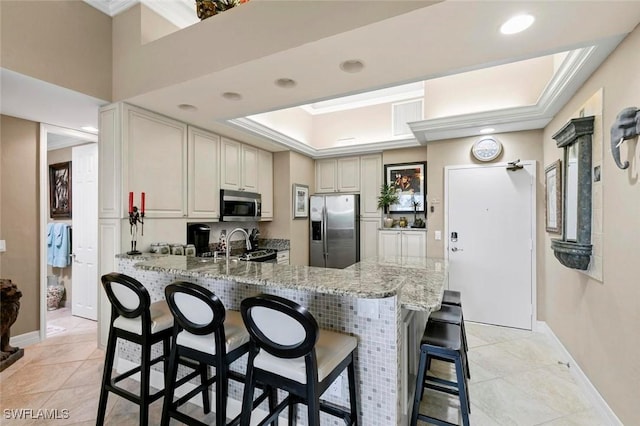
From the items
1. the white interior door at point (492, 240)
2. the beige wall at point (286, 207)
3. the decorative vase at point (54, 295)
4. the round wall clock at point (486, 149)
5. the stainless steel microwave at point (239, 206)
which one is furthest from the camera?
the beige wall at point (286, 207)

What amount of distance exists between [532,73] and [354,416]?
3.85m

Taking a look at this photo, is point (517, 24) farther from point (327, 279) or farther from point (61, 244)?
point (61, 244)

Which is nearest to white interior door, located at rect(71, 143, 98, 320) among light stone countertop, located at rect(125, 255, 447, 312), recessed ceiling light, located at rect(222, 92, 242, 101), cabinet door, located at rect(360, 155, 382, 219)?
light stone countertop, located at rect(125, 255, 447, 312)

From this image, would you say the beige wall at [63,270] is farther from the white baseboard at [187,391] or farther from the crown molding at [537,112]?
the crown molding at [537,112]

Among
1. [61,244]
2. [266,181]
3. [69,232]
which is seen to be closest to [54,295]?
[61,244]

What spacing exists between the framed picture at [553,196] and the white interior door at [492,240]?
0.24 m

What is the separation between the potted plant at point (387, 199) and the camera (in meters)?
4.67

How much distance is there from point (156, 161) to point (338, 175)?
3045 millimetres

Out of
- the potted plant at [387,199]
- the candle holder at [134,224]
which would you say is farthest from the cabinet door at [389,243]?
the candle holder at [134,224]

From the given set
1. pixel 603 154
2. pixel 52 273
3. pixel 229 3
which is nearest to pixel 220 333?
pixel 229 3

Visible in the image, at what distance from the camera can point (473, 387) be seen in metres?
2.41

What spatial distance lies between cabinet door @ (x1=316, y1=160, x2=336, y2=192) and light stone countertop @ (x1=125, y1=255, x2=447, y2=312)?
3103mm

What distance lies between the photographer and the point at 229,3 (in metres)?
2.45

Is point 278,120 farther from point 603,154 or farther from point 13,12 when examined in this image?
point 603,154
